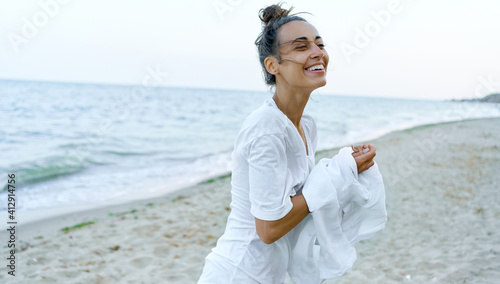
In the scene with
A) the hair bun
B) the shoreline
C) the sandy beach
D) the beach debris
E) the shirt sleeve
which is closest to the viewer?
the shirt sleeve

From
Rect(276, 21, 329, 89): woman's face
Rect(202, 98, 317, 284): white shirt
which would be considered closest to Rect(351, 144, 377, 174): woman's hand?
Rect(202, 98, 317, 284): white shirt

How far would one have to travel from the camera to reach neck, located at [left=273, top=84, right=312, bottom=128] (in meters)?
1.51

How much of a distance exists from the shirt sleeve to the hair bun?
1.86ft

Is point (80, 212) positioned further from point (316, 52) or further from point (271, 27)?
point (316, 52)

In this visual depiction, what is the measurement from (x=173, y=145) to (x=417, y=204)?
10072mm

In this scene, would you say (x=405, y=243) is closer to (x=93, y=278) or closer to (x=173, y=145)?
(x=93, y=278)

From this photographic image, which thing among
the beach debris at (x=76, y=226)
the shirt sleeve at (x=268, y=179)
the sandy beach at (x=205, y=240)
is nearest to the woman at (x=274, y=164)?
the shirt sleeve at (x=268, y=179)

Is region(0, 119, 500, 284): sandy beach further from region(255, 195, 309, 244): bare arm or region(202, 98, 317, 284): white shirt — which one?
region(255, 195, 309, 244): bare arm

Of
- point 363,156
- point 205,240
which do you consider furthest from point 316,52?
point 205,240

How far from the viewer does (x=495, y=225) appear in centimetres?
537

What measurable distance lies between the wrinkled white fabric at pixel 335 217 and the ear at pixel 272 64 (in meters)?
0.41

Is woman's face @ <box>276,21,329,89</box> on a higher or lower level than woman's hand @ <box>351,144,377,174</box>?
higher

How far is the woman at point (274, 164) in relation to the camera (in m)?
1.32

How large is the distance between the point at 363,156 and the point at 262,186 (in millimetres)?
426
